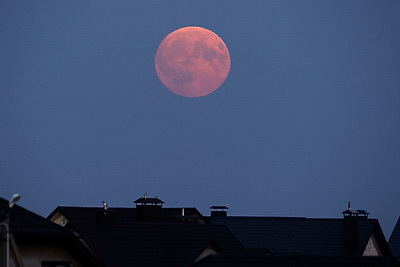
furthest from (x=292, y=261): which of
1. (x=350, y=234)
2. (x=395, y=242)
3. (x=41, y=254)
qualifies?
(x=395, y=242)

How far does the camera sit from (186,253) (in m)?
57.7

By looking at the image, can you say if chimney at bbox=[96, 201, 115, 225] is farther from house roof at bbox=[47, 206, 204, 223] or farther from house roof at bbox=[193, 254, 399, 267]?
house roof at bbox=[193, 254, 399, 267]

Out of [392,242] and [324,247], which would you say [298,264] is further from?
[392,242]

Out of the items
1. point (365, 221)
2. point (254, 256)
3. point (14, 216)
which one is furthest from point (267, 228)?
point (14, 216)

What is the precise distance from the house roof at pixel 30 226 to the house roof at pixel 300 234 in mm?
38249

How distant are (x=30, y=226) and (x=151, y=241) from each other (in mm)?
25108

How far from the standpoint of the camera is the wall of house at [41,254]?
35.3 m

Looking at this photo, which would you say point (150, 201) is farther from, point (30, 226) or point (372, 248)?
point (30, 226)

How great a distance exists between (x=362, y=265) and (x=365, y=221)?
115 ft

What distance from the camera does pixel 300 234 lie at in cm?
7638

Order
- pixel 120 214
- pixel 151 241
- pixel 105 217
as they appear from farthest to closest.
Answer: pixel 120 214
pixel 105 217
pixel 151 241

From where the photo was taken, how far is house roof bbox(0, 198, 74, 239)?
34375 mm

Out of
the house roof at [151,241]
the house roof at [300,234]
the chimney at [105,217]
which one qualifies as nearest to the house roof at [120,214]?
the chimney at [105,217]

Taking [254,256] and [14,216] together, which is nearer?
[14,216]
